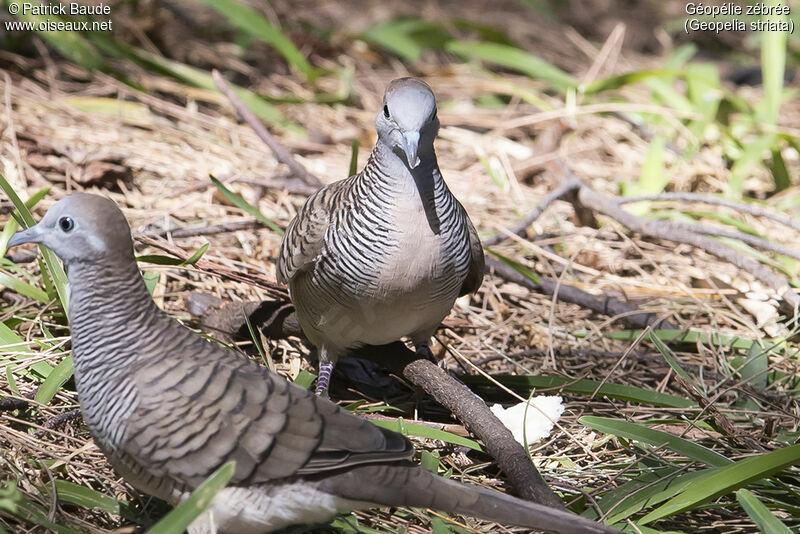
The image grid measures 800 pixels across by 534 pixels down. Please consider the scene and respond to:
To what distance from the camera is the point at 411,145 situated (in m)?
3.16

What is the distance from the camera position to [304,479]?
8.66ft

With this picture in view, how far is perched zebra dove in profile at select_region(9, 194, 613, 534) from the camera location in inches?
101

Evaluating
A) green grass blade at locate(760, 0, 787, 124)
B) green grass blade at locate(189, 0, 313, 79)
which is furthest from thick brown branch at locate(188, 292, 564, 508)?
green grass blade at locate(760, 0, 787, 124)

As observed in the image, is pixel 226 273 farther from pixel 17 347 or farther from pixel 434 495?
pixel 434 495

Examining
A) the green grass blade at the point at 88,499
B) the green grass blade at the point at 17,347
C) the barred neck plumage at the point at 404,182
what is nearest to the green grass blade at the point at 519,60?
the barred neck plumage at the point at 404,182

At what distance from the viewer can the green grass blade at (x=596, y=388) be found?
360 centimetres

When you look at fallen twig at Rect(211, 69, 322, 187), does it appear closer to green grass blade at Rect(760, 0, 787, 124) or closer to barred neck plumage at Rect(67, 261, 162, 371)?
barred neck plumage at Rect(67, 261, 162, 371)

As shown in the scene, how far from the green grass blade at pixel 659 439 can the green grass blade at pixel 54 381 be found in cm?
200

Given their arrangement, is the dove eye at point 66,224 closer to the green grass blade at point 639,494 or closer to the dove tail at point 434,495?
the dove tail at point 434,495

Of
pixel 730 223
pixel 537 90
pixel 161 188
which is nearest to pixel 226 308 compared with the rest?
pixel 161 188

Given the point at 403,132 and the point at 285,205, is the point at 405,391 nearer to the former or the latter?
the point at 403,132

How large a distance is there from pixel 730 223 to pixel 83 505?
413 centimetres

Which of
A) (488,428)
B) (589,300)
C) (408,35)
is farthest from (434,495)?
(408,35)

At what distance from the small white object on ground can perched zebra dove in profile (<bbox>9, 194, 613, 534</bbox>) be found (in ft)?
2.95
